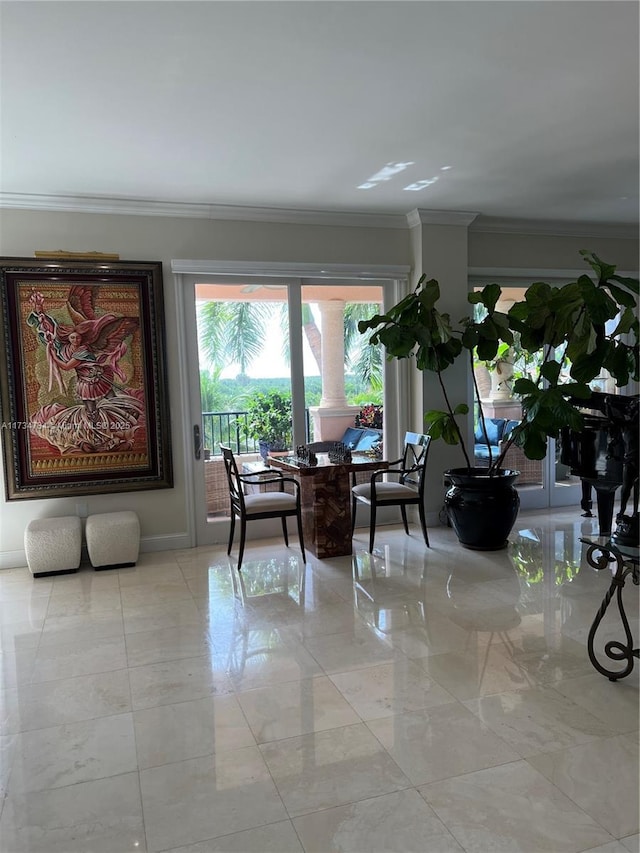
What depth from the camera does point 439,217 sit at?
5.51m

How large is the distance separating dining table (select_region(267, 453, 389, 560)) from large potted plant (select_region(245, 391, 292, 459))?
0.50 meters

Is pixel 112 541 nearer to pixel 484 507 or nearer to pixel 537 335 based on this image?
pixel 484 507

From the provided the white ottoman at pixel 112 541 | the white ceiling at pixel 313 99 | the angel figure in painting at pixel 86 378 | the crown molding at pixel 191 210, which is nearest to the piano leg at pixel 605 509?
the white ceiling at pixel 313 99

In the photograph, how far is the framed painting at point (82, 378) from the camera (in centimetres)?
466

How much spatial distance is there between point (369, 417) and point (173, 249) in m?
2.25

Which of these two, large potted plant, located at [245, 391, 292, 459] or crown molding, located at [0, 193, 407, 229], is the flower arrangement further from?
crown molding, located at [0, 193, 407, 229]

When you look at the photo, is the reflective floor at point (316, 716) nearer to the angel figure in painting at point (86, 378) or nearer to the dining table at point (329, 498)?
the dining table at point (329, 498)

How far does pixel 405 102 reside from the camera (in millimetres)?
3184

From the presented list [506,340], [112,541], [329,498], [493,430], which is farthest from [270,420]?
[493,430]

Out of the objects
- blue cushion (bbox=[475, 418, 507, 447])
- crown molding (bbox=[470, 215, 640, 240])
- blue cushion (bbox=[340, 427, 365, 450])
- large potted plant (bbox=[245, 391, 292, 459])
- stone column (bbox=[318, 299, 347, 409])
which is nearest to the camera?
large potted plant (bbox=[245, 391, 292, 459])

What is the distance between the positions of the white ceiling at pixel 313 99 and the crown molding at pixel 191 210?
6cm

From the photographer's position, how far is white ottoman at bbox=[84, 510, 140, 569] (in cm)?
462

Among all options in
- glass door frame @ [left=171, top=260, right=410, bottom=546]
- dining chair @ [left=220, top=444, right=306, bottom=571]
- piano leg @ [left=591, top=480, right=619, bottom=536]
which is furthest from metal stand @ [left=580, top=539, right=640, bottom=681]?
glass door frame @ [left=171, top=260, right=410, bottom=546]

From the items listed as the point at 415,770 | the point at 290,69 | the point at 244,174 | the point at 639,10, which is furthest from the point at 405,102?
the point at 415,770
